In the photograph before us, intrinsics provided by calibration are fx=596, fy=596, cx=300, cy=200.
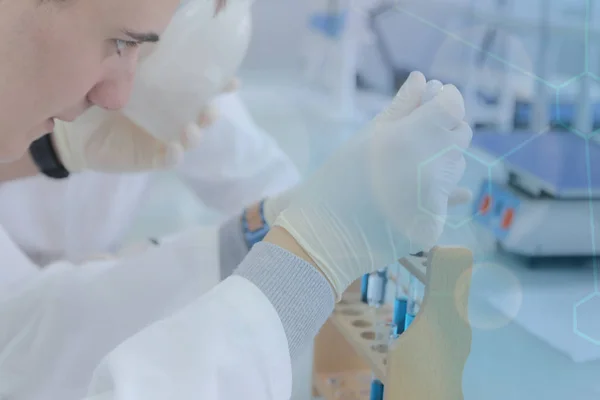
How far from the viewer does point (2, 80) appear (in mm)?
486

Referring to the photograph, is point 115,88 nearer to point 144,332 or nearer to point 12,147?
point 12,147

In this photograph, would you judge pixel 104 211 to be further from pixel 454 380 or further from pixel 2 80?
pixel 454 380

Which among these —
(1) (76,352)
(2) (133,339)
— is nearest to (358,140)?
(2) (133,339)

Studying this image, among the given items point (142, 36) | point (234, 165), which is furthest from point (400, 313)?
point (234, 165)

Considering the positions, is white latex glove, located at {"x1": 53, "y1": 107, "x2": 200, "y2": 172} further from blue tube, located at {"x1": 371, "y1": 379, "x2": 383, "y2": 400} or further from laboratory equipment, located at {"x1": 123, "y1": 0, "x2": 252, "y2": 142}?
blue tube, located at {"x1": 371, "y1": 379, "x2": 383, "y2": 400}

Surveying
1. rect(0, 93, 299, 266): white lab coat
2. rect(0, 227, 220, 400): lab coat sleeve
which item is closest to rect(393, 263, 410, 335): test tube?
rect(0, 227, 220, 400): lab coat sleeve

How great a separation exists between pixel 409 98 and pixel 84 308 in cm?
45

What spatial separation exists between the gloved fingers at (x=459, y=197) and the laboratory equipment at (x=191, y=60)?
0.30 metres

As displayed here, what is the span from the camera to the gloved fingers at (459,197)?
490 millimetres

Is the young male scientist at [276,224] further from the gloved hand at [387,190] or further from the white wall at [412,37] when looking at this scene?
the white wall at [412,37]

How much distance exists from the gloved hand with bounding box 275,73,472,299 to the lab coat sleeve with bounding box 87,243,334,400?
0.03 m

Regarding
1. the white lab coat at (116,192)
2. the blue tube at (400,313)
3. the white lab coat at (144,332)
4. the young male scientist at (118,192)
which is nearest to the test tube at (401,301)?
the blue tube at (400,313)

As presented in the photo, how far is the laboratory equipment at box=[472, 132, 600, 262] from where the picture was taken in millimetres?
461

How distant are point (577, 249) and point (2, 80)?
1.59ft
